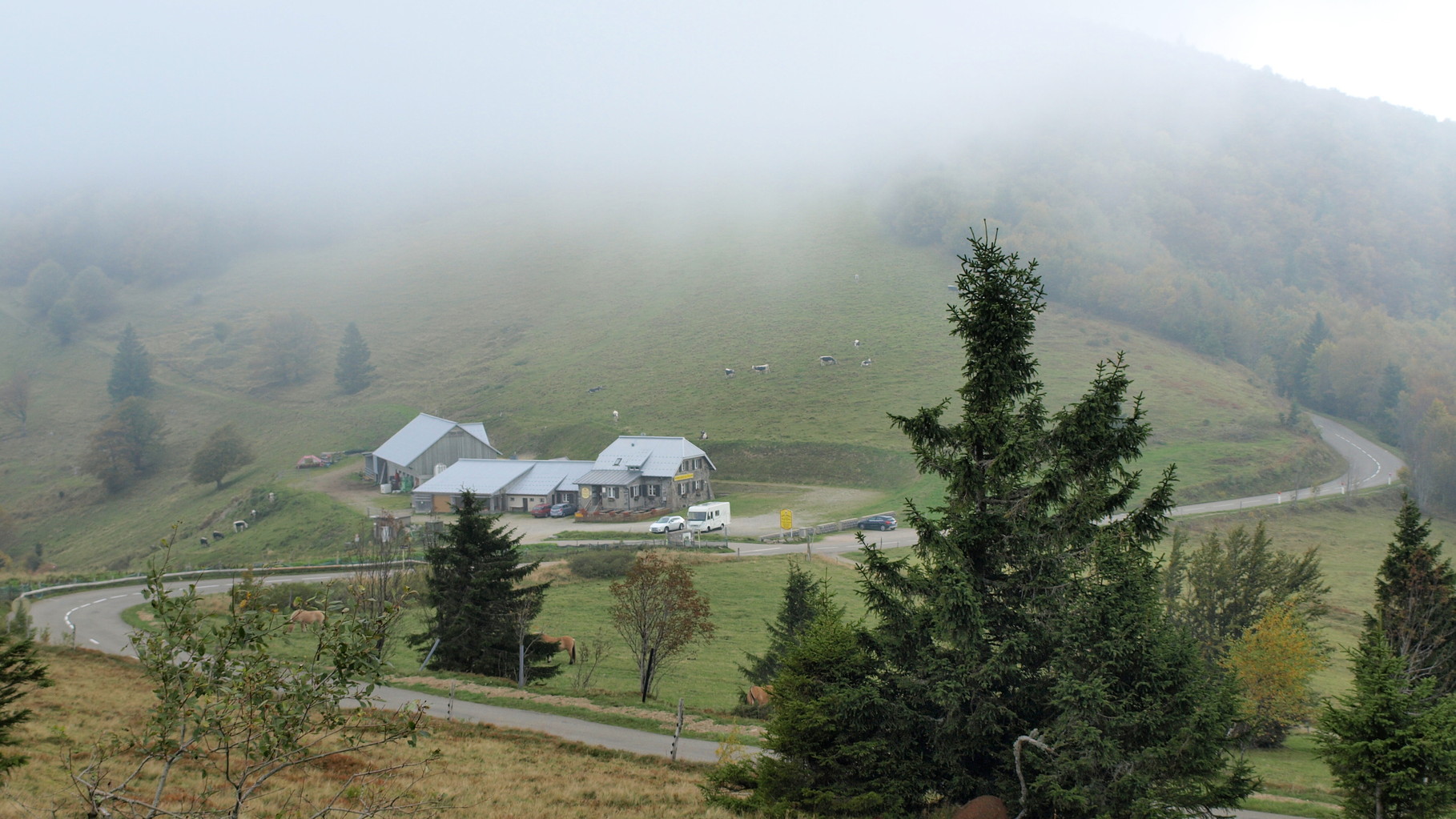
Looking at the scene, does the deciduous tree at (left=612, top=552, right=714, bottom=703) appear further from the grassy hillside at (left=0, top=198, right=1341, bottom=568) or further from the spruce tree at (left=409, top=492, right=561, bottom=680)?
the grassy hillside at (left=0, top=198, right=1341, bottom=568)

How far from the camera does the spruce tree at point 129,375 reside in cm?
11281

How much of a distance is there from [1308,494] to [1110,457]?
73.1m

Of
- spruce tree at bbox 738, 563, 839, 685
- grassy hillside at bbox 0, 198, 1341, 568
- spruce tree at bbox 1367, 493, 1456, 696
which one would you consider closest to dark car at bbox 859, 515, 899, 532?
grassy hillside at bbox 0, 198, 1341, 568

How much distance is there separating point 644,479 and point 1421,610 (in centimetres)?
5285

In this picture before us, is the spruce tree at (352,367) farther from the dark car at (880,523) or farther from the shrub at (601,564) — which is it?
the dark car at (880,523)

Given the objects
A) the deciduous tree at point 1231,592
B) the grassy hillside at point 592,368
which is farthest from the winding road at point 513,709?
the deciduous tree at point 1231,592

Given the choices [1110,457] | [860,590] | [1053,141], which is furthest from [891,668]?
[1053,141]

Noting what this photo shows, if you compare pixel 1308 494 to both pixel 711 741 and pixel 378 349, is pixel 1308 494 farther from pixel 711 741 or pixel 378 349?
pixel 378 349

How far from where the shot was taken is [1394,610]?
2248 centimetres

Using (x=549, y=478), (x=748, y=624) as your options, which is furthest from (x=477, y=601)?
(x=549, y=478)

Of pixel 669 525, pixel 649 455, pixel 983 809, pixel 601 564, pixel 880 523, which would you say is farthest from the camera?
pixel 649 455

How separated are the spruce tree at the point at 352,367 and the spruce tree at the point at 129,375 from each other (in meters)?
26.4

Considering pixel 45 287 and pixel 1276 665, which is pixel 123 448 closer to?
pixel 45 287

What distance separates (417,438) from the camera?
263 feet
